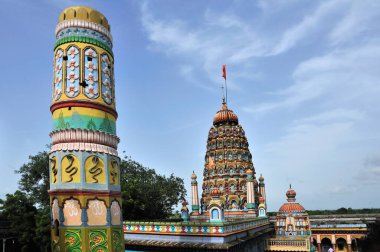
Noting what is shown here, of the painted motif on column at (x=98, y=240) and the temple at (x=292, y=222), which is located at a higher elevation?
the painted motif on column at (x=98, y=240)

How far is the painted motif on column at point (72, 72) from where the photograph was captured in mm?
8250

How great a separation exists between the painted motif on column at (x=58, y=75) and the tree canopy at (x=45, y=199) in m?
19.3

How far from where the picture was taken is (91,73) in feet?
28.0

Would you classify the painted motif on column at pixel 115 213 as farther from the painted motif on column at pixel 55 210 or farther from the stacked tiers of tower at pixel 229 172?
the stacked tiers of tower at pixel 229 172

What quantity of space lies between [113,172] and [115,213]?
106 centimetres

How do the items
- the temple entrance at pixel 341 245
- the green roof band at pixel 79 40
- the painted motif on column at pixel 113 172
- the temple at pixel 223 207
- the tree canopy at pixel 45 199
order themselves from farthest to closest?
the temple entrance at pixel 341 245 → the tree canopy at pixel 45 199 → the temple at pixel 223 207 → the green roof band at pixel 79 40 → the painted motif on column at pixel 113 172

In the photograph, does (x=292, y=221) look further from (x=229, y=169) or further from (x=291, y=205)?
(x=229, y=169)

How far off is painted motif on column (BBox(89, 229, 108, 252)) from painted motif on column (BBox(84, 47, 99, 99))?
3376 mm

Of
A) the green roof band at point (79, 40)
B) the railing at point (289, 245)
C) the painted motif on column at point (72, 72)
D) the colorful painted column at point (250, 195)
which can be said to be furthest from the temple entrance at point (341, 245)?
the painted motif on column at point (72, 72)

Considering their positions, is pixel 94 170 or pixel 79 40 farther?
pixel 79 40

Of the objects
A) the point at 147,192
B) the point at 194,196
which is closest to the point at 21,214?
the point at 147,192

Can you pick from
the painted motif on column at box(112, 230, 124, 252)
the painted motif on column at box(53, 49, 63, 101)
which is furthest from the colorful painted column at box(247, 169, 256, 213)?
the painted motif on column at box(53, 49, 63, 101)

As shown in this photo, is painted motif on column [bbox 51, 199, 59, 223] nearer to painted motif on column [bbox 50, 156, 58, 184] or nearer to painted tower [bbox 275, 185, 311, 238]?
painted motif on column [bbox 50, 156, 58, 184]

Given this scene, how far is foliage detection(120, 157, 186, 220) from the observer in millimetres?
29423
